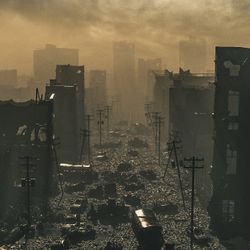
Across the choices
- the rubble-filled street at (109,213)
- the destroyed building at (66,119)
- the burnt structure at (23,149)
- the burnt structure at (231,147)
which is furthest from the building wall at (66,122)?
the burnt structure at (231,147)

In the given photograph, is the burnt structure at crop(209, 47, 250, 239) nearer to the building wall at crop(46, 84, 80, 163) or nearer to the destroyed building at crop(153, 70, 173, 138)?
the building wall at crop(46, 84, 80, 163)

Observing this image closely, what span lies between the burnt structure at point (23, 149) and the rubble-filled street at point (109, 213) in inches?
126

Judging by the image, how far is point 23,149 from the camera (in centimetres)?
6188

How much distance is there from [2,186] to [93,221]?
12873 millimetres

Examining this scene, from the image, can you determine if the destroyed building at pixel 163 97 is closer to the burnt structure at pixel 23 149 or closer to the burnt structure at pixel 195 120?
the burnt structure at pixel 195 120

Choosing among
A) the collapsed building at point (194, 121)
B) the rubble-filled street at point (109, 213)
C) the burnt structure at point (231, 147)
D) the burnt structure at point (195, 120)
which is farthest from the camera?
the burnt structure at point (195, 120)

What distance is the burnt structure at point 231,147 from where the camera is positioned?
155 feet

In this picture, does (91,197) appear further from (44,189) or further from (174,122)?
(174,122)

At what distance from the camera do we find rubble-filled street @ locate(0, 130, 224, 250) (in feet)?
142

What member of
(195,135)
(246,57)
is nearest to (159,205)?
(246,57)

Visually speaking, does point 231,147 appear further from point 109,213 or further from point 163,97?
point 163,97

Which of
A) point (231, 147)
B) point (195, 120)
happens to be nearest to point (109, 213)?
point (231, 147)

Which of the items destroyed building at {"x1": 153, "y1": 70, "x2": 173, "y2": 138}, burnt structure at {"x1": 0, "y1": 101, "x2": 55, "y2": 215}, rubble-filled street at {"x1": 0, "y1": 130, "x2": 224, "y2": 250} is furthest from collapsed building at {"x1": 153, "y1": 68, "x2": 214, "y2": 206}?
destroyed building at {"x1": 153, "y1": 70, "x2": 173, "y2": 138}

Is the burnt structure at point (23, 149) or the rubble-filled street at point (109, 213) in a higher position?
the burnt structure at point (23, 149)
